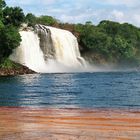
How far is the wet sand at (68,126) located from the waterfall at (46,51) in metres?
79.3

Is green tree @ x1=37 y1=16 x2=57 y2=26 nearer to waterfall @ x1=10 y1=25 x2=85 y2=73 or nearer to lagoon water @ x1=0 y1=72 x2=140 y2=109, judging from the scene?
waterfall @ x1=10 y1=25 x2=85 y2=73

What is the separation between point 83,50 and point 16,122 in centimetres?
10921

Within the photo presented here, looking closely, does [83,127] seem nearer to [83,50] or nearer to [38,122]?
[38,122]

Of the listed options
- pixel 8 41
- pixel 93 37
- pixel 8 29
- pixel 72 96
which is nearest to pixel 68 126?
pixel 72 96

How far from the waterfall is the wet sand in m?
79.3

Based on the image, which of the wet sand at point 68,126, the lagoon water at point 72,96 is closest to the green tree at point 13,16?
the lagoon water at point 72,96

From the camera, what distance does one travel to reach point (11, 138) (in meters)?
9.88

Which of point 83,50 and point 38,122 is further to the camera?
point 83,50

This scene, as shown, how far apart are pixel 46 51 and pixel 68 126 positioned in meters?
88.5

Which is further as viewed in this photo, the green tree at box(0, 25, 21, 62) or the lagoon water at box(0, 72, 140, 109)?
the green tree at box(0, 25, 21, 62)

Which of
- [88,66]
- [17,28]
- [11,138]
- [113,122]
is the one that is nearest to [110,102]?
[113,122]

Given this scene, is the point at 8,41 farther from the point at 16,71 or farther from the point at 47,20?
the point at 47,20

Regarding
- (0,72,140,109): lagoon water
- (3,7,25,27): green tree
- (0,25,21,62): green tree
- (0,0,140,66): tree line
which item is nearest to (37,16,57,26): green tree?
(0,0,140,66): tree line

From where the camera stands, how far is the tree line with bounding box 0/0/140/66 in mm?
87562
